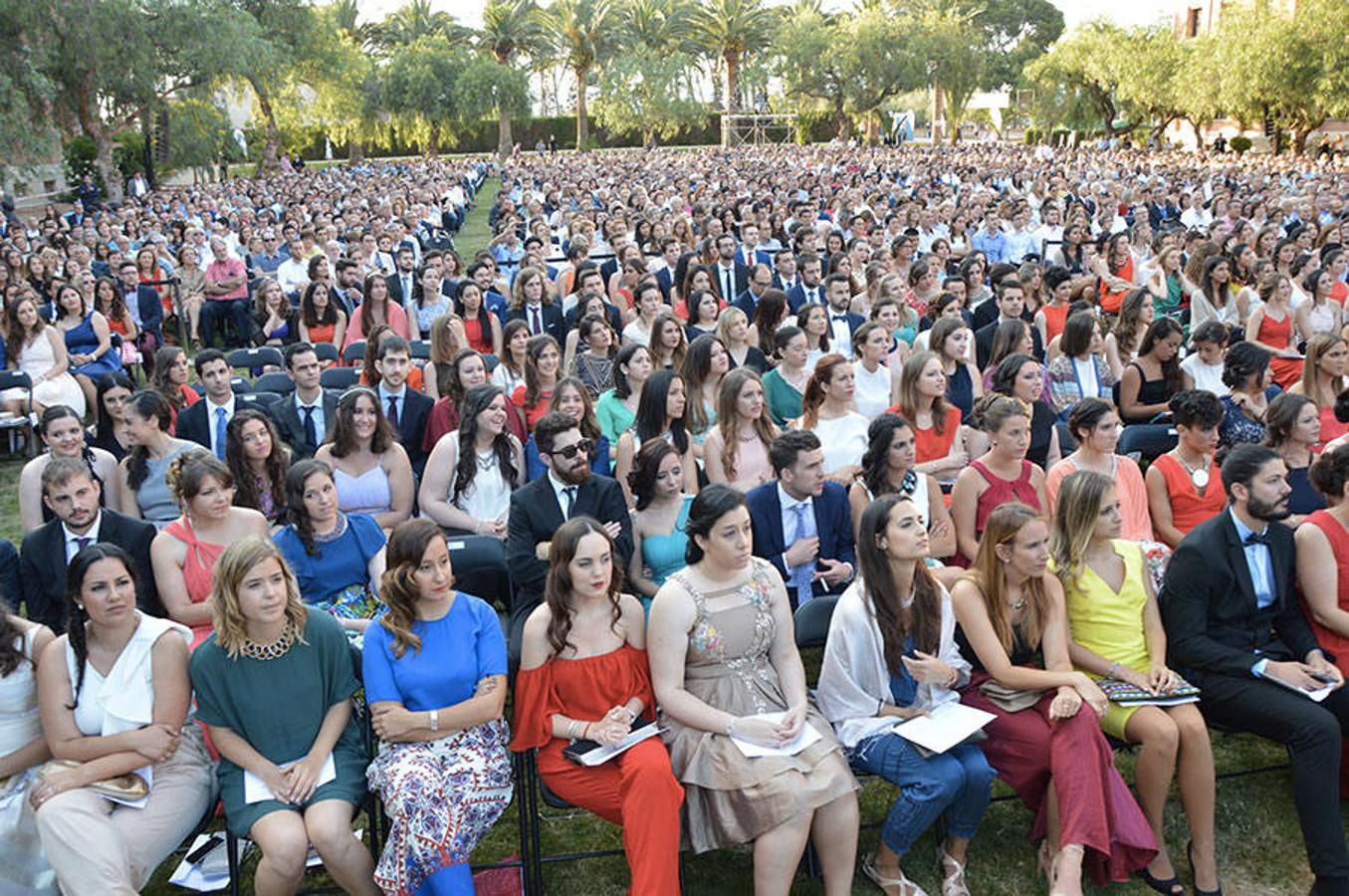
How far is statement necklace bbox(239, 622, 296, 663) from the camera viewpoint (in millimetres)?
3791

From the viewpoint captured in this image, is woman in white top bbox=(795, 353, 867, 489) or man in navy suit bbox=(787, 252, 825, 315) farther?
man in navy suit bbox=(787, 252, 825, 315)

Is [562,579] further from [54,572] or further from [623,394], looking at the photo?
[623,394]

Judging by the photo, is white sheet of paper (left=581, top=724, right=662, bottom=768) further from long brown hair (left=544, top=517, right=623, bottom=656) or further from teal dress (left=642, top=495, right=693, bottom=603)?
teal dress (left=642, top=495, right=693, bottom=603)

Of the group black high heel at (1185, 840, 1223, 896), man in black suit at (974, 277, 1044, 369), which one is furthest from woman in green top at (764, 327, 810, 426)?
black high heel at (1185, 840, 1223, 896)

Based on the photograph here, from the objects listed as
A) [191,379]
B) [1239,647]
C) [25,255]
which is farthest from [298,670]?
[25,255]

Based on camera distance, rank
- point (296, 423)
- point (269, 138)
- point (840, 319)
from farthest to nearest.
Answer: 1. point (269, 138)
2. point (840, 319)
3. point (296, 423)

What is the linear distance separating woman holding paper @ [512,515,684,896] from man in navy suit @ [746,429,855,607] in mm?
1059

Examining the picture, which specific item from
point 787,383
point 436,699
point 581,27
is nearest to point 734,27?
point 581,27

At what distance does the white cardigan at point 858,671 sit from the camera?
4074mm

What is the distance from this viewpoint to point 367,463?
5738 mm

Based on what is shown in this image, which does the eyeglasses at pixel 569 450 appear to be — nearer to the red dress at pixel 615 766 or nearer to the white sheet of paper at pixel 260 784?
the red dress at pixel 615 766

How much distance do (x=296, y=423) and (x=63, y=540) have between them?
2.21 meters

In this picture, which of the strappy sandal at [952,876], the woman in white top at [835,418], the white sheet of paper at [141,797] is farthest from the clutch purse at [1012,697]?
the white sheet of paper at [141,797]

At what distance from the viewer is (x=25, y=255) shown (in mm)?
14469
